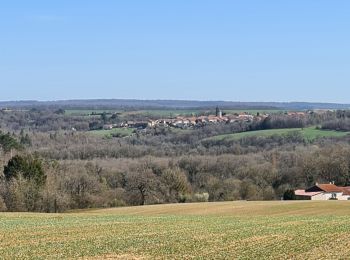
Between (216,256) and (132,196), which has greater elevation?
(216,256)

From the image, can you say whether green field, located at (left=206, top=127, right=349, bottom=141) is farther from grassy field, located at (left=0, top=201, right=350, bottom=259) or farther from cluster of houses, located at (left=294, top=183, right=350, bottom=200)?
grassy field, located at (left=0, top=201, right=350, bottom=259)

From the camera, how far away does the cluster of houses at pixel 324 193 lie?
92344 mm

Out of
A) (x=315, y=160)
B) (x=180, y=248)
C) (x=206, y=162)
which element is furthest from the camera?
(x=206, y=162)

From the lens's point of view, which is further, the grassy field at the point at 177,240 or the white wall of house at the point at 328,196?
the white wall of house at the point at 328,196

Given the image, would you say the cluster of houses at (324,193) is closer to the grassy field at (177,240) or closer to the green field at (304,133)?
the grassy field at (177,240)

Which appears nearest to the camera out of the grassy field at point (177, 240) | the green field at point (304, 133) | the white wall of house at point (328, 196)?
the grassy field at point (177, 240)

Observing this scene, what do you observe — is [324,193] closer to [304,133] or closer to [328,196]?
[328,196]

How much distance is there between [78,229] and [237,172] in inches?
3218

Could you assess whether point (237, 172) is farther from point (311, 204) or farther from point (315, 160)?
point (311, 204)

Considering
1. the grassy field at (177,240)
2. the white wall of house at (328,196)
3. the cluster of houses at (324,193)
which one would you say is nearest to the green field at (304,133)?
the cluster of houses at (324,193)

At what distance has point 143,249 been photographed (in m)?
30.1

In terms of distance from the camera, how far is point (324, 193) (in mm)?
94125

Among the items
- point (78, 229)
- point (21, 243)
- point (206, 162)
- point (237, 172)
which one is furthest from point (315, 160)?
point (21, 243)

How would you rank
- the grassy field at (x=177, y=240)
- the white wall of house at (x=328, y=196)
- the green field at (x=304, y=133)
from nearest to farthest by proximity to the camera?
the grassy field at (x=177, y=240) → the white wall of house at (x=328, y=196) → the green field at (x=304, y=133)
